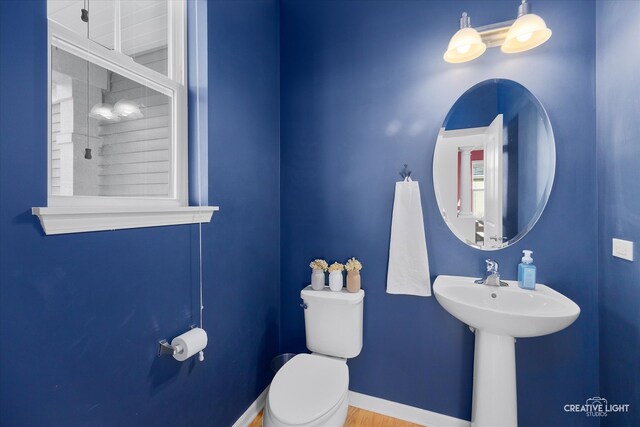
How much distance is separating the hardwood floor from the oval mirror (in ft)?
3.83

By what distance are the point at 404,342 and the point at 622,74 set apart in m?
1.68

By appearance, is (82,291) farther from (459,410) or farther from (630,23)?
(630,23)

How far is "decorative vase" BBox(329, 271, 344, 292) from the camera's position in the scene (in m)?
1.77

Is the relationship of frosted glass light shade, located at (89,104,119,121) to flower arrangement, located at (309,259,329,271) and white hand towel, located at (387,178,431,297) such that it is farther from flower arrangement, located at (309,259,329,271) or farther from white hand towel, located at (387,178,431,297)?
white hand towel, located at (387,178,431,297)

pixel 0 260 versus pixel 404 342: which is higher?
pixel 0 260

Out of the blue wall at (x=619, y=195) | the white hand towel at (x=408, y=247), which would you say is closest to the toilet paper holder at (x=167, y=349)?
the white hand towel at (x=408, y=247)

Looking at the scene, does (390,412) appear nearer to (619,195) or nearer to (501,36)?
(619,195)

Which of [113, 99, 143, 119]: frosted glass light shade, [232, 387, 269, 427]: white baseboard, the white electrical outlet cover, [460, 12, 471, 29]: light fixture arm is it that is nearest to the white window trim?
[113, 99, 143, 119]: frosted glass light shade

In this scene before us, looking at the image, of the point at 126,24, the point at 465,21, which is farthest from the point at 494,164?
Result: the point at 126,24

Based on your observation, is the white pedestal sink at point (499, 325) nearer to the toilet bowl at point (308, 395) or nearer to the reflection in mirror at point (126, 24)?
the toilet bowl at point (308, 395)

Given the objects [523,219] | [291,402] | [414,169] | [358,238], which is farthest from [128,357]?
[523,219]

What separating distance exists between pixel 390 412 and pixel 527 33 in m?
2.20

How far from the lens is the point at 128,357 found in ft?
3.50

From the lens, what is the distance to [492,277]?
4.84 ft
